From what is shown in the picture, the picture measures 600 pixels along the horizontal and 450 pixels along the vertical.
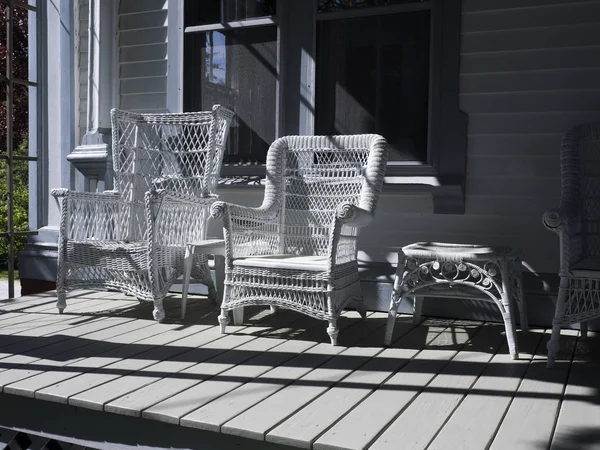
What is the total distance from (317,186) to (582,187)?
56.1 inches

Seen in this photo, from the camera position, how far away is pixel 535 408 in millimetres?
2098

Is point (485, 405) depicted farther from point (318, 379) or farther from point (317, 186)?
point (317, 186)

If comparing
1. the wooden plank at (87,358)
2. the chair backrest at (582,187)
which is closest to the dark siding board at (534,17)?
the chair backrest at (582,187)

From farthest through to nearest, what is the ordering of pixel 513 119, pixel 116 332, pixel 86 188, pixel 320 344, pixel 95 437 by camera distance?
pixel 86 188
pixel 513 119
pixel 116 332
pixel 320 344
pixel 95 437

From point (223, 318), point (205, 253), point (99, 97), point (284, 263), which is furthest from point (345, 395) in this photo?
point (99, 97)

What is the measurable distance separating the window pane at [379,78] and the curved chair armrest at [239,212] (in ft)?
2.32

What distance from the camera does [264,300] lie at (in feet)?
10.1

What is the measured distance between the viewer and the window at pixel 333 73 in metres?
3.56

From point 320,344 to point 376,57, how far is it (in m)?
1.74

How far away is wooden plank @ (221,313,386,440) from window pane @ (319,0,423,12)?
6.29 ft

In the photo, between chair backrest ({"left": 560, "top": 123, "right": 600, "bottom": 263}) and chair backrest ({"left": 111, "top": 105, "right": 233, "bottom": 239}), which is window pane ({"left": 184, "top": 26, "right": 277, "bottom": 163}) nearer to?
chair backrest ({"left": 111, "top": 105, "right": 233, "bottom": 239})

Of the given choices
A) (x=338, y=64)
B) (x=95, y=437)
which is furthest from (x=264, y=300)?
(x=338, y=64)

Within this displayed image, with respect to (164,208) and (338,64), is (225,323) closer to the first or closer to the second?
(164,208)

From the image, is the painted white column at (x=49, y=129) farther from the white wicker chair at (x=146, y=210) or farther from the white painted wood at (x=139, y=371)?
the white painted wood at (x=139, y=371)
